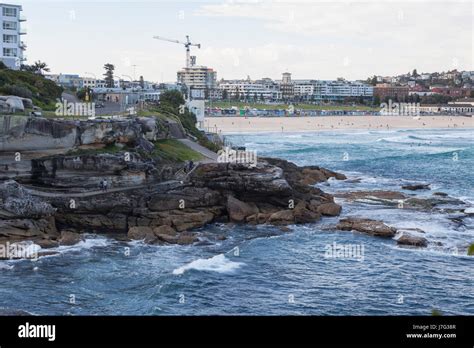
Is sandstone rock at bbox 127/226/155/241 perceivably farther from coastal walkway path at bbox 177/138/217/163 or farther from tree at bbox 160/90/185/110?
tree at bbox 160/90/185/110

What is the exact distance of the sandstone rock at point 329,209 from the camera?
125 ft

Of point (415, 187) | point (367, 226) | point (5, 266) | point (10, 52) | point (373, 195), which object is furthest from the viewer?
point (10, 52)

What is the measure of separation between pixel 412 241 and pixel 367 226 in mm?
3210

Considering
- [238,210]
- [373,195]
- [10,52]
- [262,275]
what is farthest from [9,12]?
[262,275]

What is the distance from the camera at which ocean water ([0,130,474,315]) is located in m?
22.1

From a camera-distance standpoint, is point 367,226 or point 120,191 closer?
point 367,226

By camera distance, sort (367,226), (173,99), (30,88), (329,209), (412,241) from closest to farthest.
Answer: (412,241)
(367,226)
(329,209)
(30,88)
(173,99)

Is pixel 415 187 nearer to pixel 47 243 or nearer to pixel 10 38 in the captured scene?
pixel 47 243

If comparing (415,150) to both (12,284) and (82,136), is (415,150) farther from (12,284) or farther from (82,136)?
(12,284)

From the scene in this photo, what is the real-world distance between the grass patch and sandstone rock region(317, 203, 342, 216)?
8.99 meters

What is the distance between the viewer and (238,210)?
3544 centimetres

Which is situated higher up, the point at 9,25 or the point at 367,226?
the point at 9,25

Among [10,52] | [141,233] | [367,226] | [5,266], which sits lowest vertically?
[5,266]
